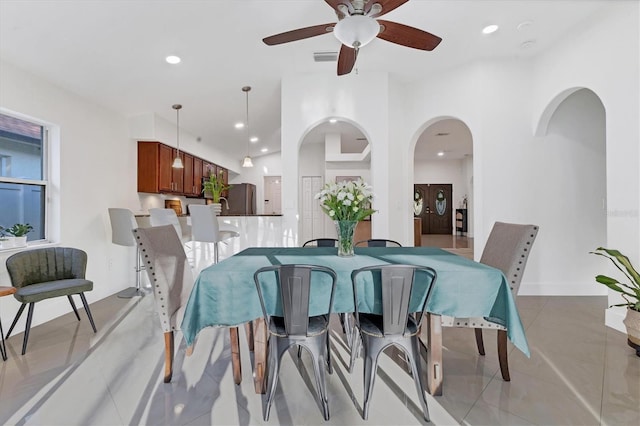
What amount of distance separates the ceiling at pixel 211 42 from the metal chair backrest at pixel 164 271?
1.94m

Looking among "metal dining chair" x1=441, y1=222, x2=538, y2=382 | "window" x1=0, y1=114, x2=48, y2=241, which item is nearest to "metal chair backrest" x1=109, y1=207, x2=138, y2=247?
"window" x1=0, y1=114, x2=48, y2=241

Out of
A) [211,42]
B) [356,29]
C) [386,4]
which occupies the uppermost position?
[211,42]

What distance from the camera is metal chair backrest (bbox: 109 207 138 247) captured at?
12.7ft

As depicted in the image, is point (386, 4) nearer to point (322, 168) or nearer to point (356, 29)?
point (356, 29)

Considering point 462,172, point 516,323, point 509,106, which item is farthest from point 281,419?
point 462,172

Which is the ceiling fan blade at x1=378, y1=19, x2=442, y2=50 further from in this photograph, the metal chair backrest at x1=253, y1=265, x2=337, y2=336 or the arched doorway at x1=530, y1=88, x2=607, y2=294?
the arched doorway at x1=530, y1=88, x2=607, y2=294

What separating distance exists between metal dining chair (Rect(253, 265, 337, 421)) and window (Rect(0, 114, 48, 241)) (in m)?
3.10

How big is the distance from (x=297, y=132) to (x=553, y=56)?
324 cm

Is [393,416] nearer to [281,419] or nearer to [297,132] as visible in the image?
[281,419]

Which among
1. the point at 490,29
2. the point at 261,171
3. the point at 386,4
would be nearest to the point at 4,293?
the point at 386,4

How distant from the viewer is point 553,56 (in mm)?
3652

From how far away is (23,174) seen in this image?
3.24 meters

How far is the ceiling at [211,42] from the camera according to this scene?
263 centimetres

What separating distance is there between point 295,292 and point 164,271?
101 cm
